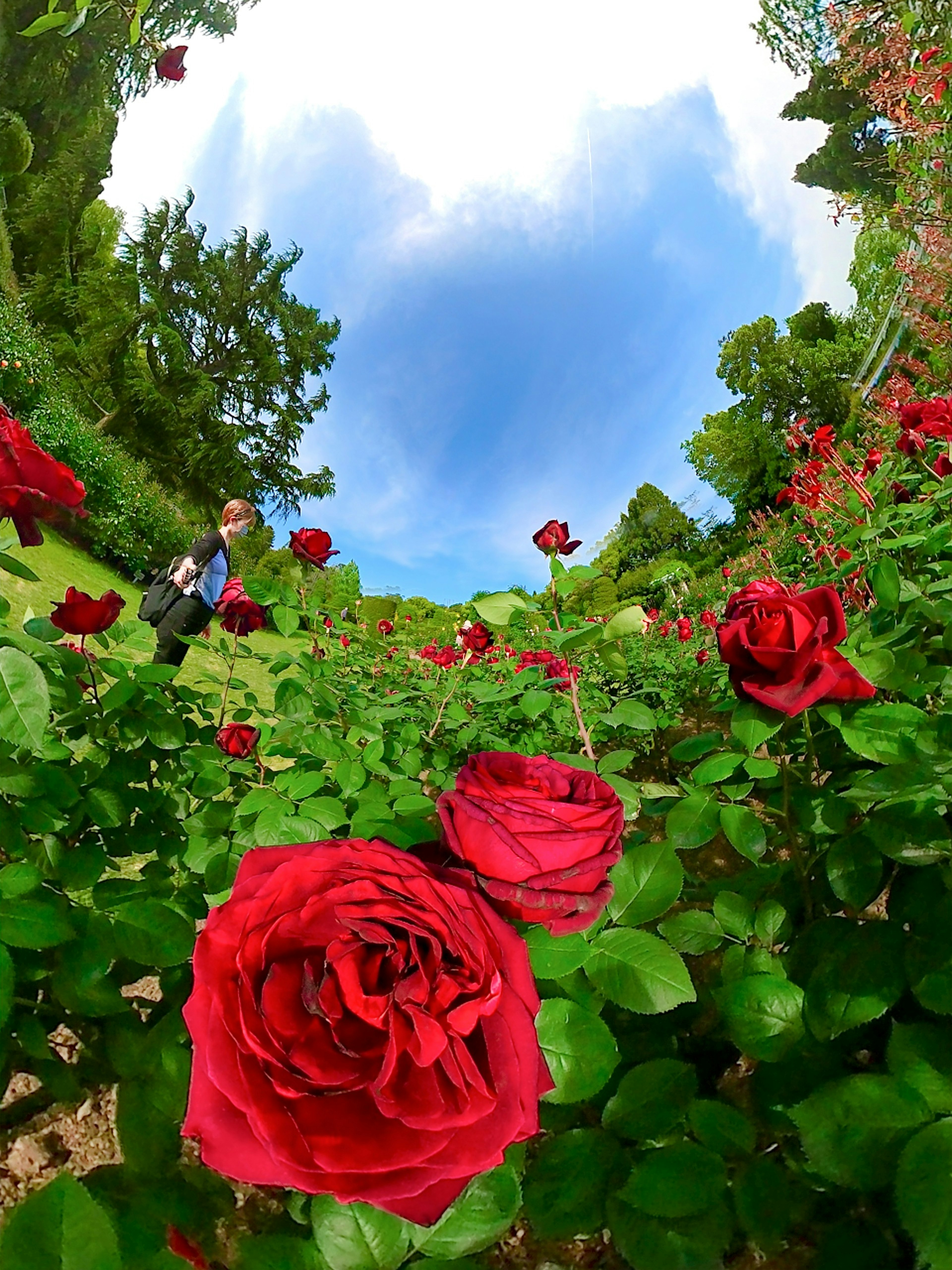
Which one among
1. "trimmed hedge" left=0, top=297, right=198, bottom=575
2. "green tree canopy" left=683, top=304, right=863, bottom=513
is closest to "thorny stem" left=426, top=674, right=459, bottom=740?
"trimmed hedge" left=0, top=297, right=198, bottom=575

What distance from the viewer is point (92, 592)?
448 cm

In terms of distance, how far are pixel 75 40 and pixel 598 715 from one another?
35.9ft

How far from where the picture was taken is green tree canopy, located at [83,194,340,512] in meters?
8.25

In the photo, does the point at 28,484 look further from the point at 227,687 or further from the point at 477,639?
the point at 477,639

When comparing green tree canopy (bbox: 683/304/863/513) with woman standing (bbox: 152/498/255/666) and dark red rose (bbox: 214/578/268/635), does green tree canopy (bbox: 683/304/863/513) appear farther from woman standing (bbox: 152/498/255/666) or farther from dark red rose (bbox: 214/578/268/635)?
dark red rose (bbox: 214/578/268/635)

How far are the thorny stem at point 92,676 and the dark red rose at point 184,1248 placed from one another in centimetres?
34

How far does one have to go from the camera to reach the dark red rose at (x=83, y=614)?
538mm

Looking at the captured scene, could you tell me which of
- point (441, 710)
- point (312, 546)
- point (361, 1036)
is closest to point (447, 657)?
point (441, 710)

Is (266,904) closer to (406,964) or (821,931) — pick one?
(406,964)

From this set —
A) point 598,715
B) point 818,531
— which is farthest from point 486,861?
point 818,531

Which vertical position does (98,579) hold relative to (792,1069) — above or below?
above

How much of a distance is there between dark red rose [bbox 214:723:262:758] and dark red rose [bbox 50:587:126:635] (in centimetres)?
14

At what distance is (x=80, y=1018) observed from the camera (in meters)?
0.40

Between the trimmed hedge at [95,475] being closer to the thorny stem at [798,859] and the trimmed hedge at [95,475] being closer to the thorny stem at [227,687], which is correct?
the thorny stem at [227,687]
